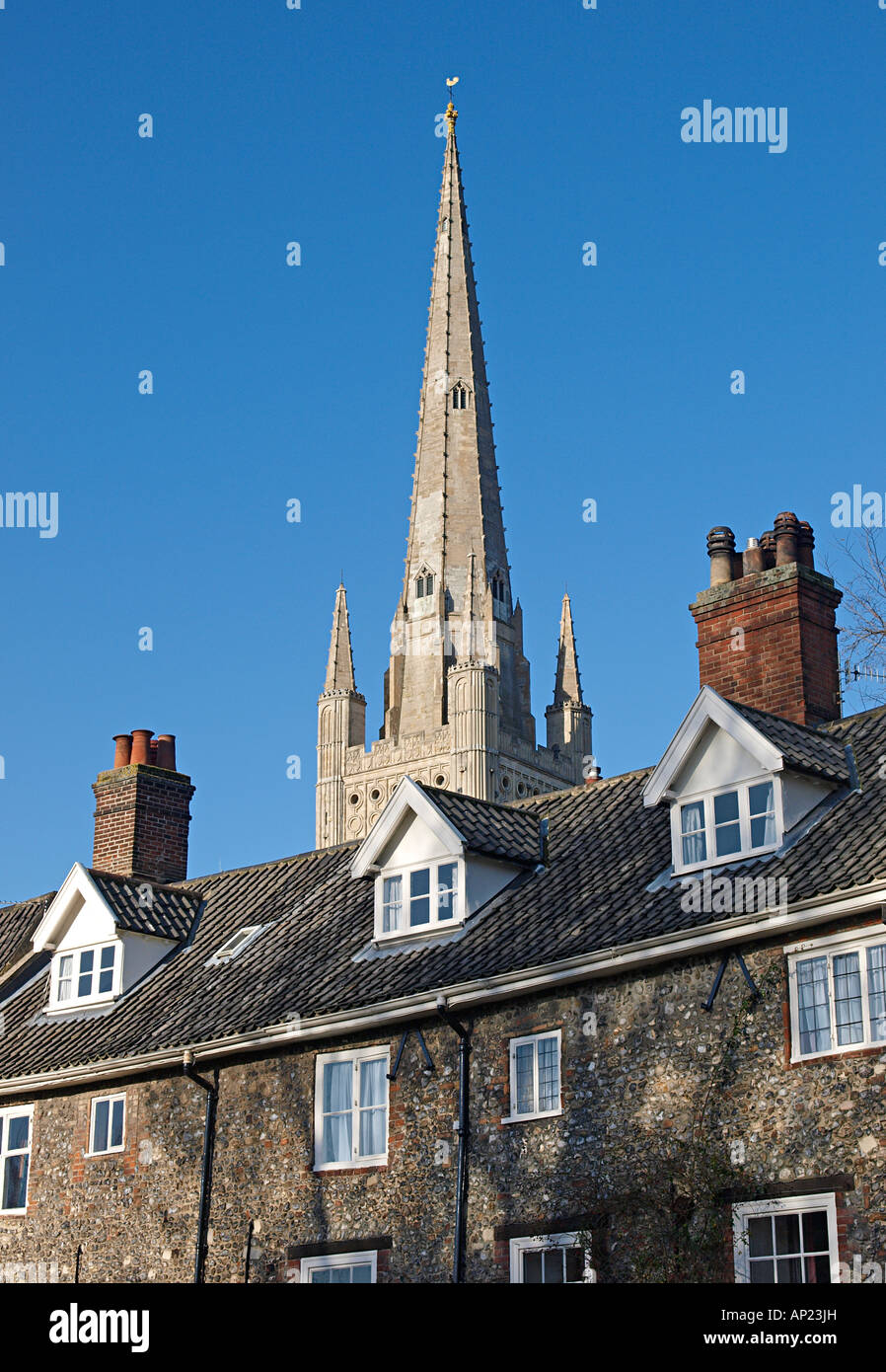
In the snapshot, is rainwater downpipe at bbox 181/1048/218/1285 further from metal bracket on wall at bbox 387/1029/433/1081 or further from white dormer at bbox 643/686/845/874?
white dormer at bbox 643/686/845/874

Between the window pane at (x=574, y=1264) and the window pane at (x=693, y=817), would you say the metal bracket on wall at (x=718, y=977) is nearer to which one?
the window pane at (x=693, y=817)

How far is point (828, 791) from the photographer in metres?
20.4

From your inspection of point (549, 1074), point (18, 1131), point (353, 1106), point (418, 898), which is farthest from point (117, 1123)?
point (549, 1074)

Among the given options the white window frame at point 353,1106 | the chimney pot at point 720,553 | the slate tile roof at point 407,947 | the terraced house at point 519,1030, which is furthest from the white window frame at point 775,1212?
the chimney pot at point 720,553

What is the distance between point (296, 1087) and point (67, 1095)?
4.62m

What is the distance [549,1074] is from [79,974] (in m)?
10.5

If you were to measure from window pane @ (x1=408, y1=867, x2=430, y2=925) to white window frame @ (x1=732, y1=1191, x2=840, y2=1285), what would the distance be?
673cm

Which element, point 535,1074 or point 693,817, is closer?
point 535,1074

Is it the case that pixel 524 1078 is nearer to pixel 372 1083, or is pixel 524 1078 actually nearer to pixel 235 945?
pixel 372 1083

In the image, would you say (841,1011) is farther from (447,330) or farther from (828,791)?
(447,330)

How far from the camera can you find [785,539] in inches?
925

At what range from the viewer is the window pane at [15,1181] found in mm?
25438

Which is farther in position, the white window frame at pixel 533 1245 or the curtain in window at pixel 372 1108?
the curtain in window at pixel 372 1108
